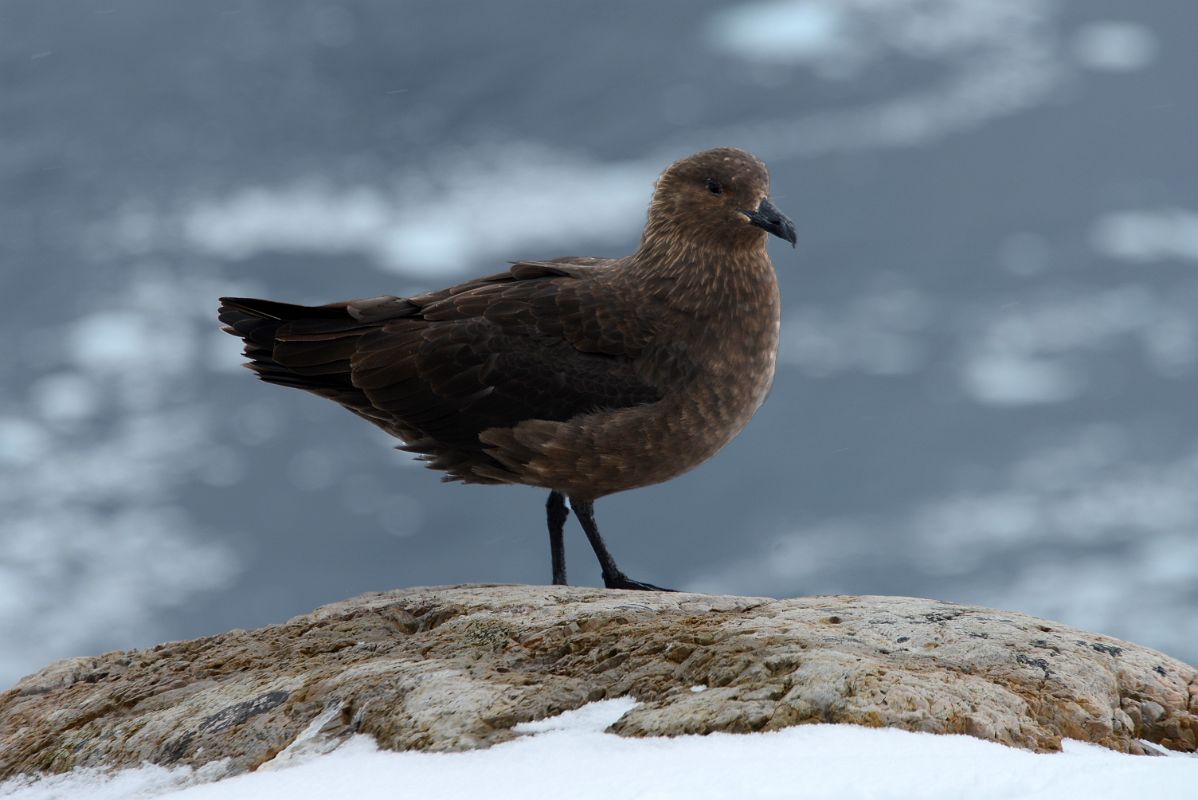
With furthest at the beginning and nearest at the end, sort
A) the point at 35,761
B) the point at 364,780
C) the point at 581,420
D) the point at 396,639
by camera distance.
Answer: the point at 581,420 → the point at 396,639 → the point at 35,761 → the point at 364,780

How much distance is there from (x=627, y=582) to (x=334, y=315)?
92.0 inches

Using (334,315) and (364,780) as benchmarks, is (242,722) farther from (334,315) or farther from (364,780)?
(334,315)

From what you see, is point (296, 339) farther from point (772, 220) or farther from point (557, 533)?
point (772, 220)

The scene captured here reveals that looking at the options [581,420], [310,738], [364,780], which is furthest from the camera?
[581,420]

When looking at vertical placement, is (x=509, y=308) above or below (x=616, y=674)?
above

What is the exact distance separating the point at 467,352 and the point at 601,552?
1.37 meters

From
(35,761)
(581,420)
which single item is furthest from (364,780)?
(581,420)

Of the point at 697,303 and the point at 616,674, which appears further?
the point at 697,303

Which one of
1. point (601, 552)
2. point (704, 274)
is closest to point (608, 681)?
point (601, 552)

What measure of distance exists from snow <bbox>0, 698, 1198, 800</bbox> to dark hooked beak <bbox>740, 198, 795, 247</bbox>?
133 inches

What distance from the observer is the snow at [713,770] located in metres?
3.37

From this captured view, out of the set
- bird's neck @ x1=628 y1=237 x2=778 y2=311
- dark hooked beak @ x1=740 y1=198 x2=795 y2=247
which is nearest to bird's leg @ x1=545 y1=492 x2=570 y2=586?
bird's neck @ x1=628 y1=237 x2=778 y2=311

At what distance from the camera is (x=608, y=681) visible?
14.1 feet

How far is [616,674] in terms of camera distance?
4348 mm
